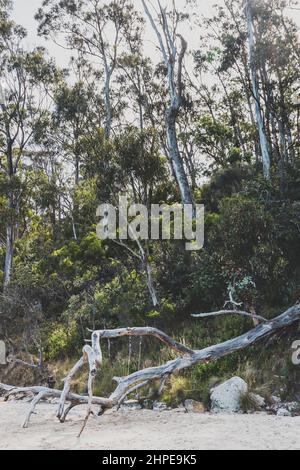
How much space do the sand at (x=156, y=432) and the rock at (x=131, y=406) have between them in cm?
34

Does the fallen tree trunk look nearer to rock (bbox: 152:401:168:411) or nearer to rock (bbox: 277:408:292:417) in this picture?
rock (bbox: 152:401:168:411)

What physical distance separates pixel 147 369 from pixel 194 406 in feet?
4.53

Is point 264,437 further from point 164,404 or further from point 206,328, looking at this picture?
point 206,328

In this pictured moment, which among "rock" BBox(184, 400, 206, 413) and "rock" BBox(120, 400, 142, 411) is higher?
"rock" BBox(184, 400, 206, 413)

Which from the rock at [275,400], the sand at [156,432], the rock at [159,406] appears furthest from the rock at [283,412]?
the rock at [159,406]

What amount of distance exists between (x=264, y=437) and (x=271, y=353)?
3750 millimetres

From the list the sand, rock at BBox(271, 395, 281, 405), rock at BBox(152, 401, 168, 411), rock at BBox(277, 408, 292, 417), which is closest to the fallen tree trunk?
the sand

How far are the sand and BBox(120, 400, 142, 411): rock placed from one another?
0.34m

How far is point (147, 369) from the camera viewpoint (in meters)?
9.98

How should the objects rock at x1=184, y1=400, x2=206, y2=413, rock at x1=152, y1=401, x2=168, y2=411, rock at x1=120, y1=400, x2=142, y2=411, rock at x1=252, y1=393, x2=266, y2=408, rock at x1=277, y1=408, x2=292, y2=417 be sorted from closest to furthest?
rock at x1=277, y1=408, x2=292, y2=417 → rock at x1=252, y1=393, x2=266, y2=408 → rock at x1=184, y1=400, x2=206, y2=413 → rock at x1=152, y1=401, x2=168, y2=411 → rock at x1=120, y1=400, x2=142, y2=411

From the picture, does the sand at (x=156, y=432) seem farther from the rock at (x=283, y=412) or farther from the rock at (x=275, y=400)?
the rock at (x=275, y=400)

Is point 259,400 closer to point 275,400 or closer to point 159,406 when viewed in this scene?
point 275,400

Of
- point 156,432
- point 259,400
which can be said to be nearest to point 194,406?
point 259,400

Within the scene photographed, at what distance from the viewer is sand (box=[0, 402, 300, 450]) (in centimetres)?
751
